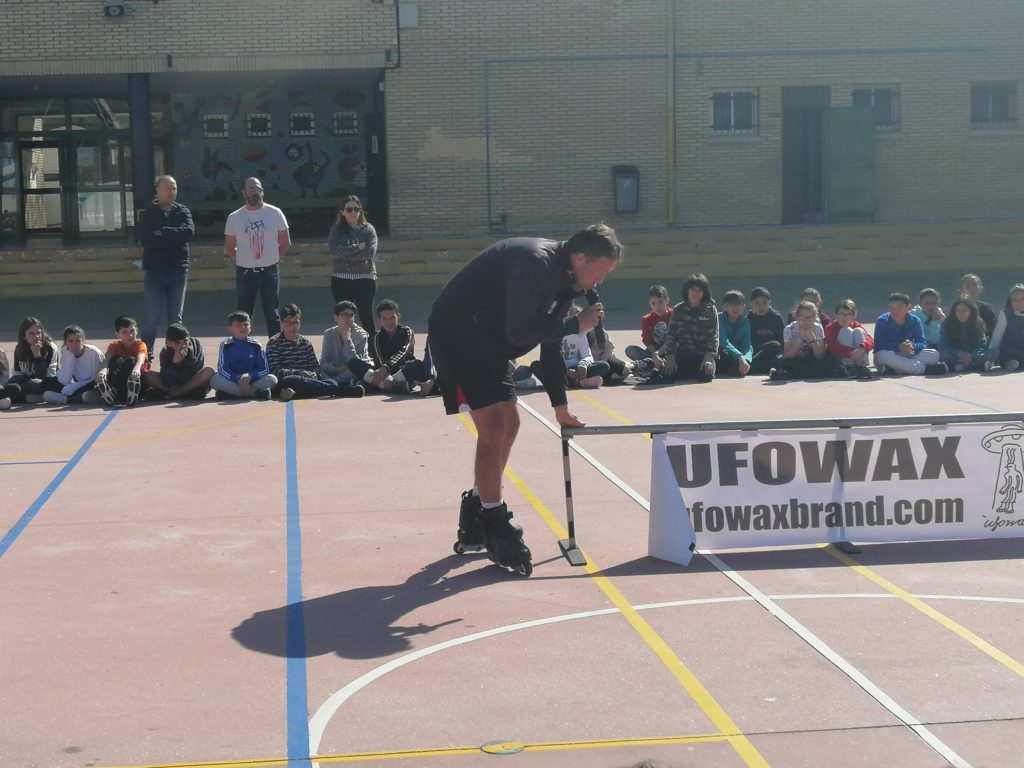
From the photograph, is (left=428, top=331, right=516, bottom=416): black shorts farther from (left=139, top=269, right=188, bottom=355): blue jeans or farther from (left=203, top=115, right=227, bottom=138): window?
(left=203, top=115, right=227, bottom=138): window

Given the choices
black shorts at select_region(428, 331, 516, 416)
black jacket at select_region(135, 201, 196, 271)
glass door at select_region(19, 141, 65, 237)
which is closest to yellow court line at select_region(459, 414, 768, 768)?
black shorts at select_region(428, 331, 516, 416)

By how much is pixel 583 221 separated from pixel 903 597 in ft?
71.0

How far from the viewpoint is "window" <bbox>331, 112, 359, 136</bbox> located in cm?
3061

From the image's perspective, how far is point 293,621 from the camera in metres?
6.57

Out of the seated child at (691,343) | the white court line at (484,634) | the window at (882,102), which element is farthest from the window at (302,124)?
the white court line at (484,634)

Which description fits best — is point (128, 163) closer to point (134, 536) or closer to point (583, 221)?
point (583, 221)

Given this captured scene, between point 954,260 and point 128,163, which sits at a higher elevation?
point 128,163

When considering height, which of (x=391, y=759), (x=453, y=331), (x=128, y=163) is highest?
(x=128, y=163)

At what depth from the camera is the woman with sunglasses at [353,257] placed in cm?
1584

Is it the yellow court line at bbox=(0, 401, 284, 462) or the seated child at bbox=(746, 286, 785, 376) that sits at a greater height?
the seated child at bbox=(746, 286, 785, 376)

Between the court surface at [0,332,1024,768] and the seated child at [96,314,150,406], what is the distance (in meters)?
3.47

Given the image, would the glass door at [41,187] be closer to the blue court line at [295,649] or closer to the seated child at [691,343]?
the seated child at [691,343]

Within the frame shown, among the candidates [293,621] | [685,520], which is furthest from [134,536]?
[685,520]

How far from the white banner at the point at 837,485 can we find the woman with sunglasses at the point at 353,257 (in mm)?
8606
